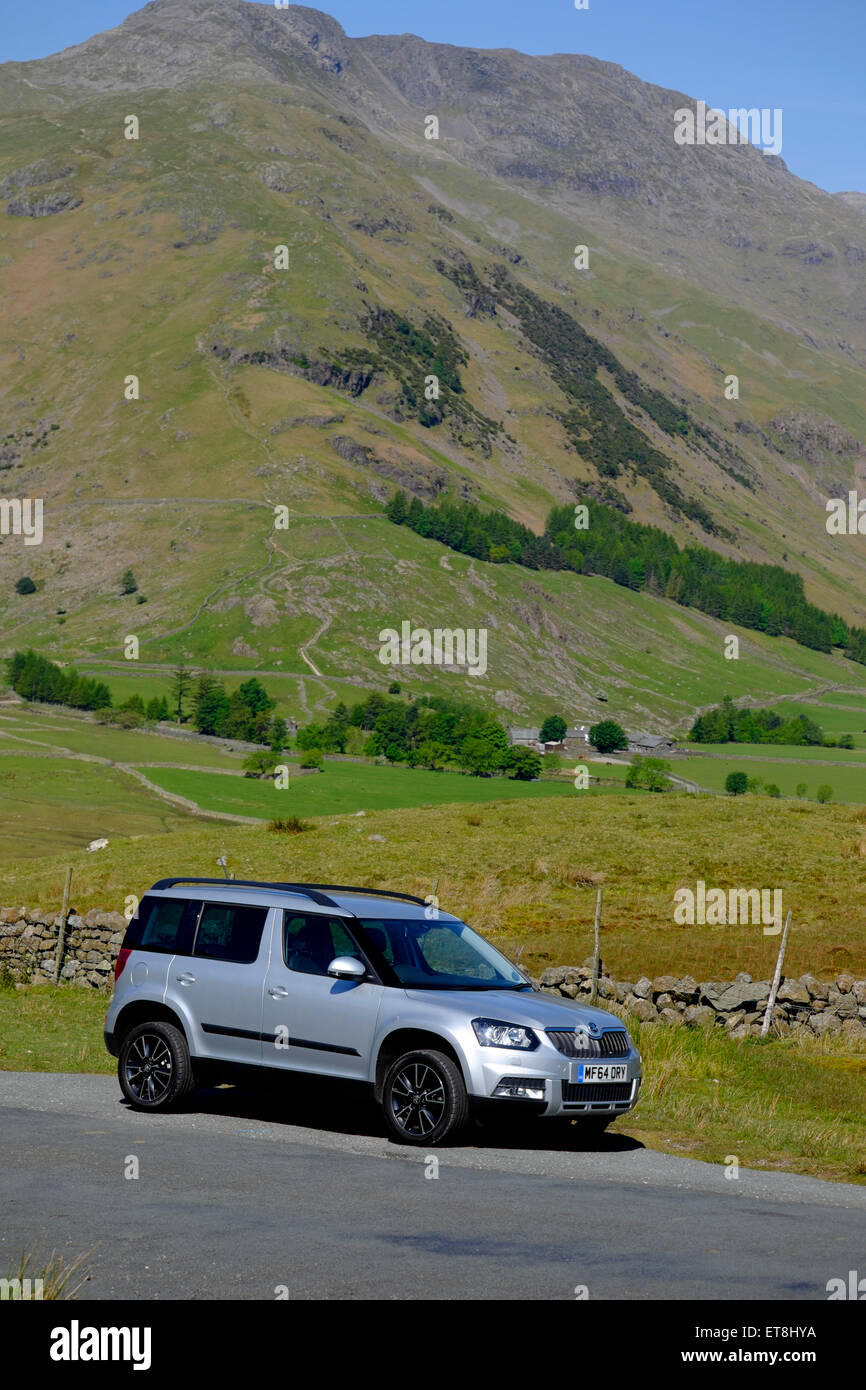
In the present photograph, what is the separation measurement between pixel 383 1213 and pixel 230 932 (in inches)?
212

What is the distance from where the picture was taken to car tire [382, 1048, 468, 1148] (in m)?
13.6

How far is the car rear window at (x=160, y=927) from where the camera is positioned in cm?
1588

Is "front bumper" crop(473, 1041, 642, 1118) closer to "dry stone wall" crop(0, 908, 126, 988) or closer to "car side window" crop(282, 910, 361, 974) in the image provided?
"car side window" crop(282, 910, 361, 974)

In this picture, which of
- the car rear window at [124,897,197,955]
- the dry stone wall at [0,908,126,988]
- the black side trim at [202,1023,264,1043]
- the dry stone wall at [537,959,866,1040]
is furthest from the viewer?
the dry stone wall at [0,908,126,988]

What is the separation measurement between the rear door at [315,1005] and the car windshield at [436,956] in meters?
0.42

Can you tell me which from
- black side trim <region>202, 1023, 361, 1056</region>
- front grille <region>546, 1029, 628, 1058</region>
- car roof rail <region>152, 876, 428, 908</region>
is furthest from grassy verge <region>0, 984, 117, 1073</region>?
front grille <region>546, 1029, 628, 1058</region>

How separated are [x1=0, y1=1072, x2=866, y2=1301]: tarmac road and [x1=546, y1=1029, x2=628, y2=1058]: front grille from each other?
843mm

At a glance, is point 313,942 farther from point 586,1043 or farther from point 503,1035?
point 586,1043

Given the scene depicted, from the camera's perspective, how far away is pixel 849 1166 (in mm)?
14391

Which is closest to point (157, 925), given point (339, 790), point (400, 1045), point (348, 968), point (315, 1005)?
point (315, 1005)

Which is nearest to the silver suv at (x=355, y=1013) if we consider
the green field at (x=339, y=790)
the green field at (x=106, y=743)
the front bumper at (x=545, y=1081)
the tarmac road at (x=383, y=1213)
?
the front bumper at (x=545, y=1081)
